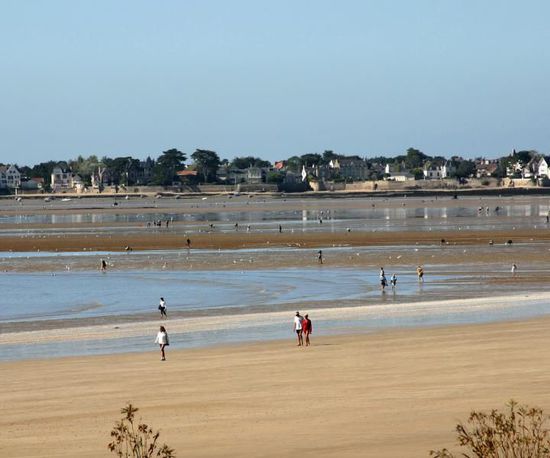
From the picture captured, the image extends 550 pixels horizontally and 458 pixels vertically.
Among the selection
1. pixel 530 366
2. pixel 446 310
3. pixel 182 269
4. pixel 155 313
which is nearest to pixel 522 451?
pixel 530 366

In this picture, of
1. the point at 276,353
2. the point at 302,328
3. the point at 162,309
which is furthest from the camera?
the point at 162,309

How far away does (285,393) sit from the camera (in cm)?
1906

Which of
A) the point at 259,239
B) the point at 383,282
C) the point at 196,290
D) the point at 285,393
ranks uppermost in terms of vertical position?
the point at 285,393

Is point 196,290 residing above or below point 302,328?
below

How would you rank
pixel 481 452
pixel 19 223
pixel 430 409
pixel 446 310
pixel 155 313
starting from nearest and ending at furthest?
pixel 481 452
pixel 430 409
pixel 446 310
pixel 155 313
pixel 19 223

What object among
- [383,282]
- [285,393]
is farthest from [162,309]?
[285,393]

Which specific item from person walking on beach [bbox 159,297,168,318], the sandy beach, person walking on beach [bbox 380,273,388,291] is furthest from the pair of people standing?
person walking on beach [bbox 380,273,388,291]

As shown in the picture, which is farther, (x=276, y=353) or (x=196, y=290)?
(x=196, y=290)

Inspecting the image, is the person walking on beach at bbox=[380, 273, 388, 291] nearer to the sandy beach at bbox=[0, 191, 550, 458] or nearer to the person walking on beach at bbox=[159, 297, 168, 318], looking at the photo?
the sandy beach at bbox=[0, 191, 550, 458]

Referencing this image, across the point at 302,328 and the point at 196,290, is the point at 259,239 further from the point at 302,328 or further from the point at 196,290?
the point at 302,328

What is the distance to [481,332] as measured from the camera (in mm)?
26766

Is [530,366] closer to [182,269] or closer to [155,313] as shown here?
[155,313]

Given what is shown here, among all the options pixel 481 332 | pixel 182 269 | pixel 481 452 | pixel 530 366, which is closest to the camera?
pixel 481 452

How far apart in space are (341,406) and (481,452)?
22.7ft
